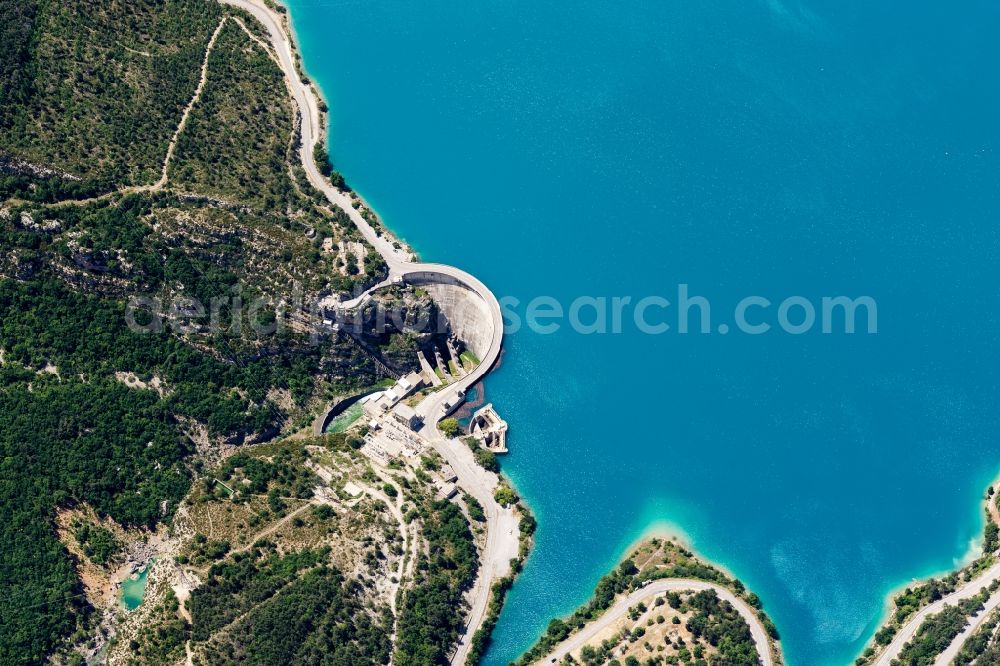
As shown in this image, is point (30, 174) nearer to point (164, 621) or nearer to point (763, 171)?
point (164, 621)

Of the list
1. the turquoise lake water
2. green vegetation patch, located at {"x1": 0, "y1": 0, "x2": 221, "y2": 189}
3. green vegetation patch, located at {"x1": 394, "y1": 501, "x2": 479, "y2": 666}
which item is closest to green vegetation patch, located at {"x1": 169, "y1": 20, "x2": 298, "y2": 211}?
green vegetation patch, located at {"x1": 0, "y1": 0, "x2": 221, "y2": 189}

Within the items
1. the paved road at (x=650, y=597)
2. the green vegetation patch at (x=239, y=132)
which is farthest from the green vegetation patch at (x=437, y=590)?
the green vegetation patch at (x=239, y=132)

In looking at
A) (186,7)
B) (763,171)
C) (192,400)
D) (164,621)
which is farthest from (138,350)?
(763,171)

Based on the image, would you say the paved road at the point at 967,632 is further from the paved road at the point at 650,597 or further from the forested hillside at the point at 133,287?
the forested hillside at the point at 133,287

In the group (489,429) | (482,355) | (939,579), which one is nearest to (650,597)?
(489,429)

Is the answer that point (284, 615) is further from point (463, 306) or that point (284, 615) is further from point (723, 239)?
point (723, 239)

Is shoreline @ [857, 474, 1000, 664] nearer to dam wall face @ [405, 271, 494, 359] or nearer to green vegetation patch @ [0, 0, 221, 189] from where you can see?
dam wall face @ [405, 271, 494, 359]
